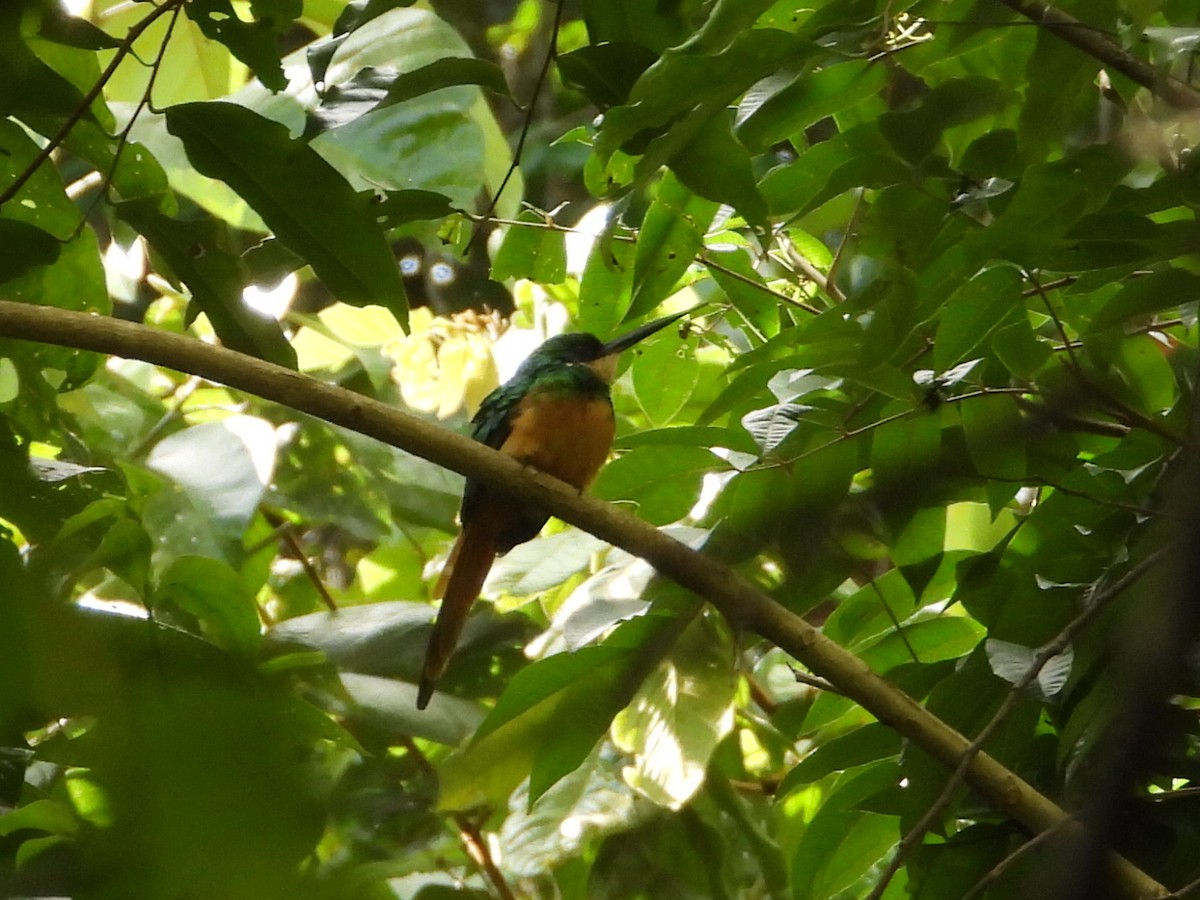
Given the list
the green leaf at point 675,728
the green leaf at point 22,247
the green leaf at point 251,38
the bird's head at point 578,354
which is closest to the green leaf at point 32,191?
the green leaf at point 22,247

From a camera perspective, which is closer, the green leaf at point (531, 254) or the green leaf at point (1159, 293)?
the green leaf at point (1159, 293)

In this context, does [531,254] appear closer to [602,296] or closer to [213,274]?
[602,296]

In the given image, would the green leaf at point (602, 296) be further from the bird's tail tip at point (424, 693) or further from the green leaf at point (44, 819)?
the green leaf at point (44, 819)

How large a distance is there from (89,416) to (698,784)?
0.95 meters

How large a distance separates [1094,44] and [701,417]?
485 mm

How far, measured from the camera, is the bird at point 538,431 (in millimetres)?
1813

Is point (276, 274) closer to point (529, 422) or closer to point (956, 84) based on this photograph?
point (956, 84)

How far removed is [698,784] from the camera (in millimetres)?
1353

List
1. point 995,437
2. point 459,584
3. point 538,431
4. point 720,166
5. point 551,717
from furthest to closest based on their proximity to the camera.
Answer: point 538,431 → point 459,584 → point 720,166 → point 551,717 → point 995,437

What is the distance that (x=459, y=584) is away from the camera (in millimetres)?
1690

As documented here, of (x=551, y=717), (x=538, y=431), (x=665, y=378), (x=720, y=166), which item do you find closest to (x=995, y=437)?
(x=551, y=717)

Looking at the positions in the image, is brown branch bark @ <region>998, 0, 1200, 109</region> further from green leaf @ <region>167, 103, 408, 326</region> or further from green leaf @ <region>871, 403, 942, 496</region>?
green leaf @ <region>167, 103, 408, 326</region>

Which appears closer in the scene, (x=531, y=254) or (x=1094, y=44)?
(x=1094, y=44)

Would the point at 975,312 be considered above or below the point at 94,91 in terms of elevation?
below
